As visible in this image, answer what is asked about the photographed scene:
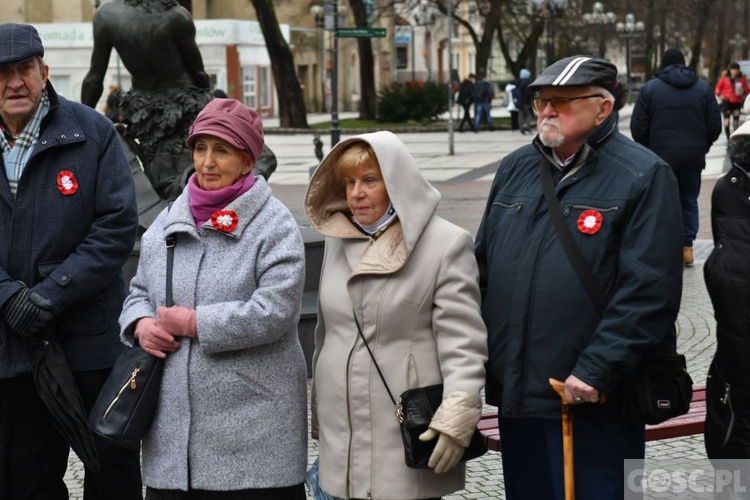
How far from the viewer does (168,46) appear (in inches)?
334

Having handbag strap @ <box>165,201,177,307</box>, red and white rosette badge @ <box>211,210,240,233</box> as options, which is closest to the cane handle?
red and white rosette badge @ <box>211,210,240,233</box>

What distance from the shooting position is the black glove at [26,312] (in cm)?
424

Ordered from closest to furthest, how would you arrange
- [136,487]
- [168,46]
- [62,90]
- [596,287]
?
[596,287]
[136,487]
[168,46]
[62,90]

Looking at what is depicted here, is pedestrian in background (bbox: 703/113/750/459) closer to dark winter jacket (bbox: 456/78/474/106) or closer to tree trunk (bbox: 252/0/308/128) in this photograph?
tree trunk (bbox: 252/0/308/128)

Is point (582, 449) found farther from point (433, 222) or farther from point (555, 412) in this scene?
point (433, 222)

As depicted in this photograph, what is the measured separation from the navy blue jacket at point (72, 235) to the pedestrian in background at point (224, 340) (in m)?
0.43

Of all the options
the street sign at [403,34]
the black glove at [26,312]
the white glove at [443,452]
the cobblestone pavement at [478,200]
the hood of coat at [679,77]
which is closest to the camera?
the white glove at [443,452]

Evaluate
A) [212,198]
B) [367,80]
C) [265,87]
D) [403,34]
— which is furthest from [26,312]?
[403,34]

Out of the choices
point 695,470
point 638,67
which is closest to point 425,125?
point 695,470

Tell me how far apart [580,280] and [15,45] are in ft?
6.52

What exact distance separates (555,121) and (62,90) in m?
49.4

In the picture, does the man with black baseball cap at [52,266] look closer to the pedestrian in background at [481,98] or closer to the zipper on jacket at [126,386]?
the zipper on jacket at [126,386]

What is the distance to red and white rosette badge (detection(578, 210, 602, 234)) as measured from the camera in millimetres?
3783

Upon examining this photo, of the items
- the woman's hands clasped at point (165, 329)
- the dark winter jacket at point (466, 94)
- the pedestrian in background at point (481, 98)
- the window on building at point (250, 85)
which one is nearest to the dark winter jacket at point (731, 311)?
the woman's hands clasped at point (165, 329)
